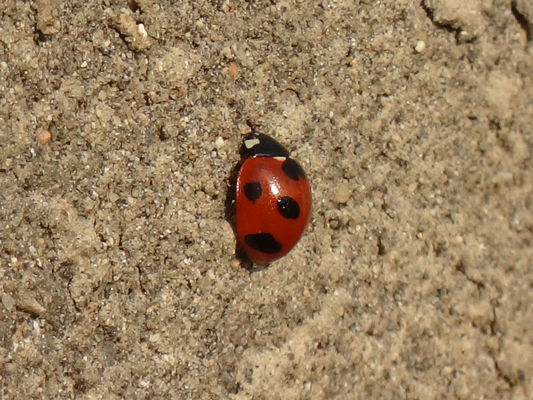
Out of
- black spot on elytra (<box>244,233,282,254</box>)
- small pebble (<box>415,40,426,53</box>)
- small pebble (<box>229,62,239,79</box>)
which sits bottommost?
black spot on elytra (<box>244,233,282,254</box>)

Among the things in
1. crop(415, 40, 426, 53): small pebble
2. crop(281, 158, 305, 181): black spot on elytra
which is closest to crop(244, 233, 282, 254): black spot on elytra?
crop(281, 158, 305, 181): black spot on elytra

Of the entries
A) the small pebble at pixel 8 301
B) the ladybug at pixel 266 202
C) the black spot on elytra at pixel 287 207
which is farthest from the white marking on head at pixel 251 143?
the small pebble at pixel 8 301

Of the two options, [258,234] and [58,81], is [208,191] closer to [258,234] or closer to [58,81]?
[258,234]

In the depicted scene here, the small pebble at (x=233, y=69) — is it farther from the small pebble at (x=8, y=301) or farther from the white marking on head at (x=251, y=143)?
the small pebble at (x=8, y=301)

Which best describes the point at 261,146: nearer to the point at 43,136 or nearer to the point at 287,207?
the point at 287,207

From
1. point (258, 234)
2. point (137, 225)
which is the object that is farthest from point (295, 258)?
point (137, 225)

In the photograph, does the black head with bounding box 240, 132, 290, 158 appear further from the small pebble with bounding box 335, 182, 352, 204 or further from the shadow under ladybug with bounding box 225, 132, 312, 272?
the small pebble with bounding box 335, 182, 352, 204
